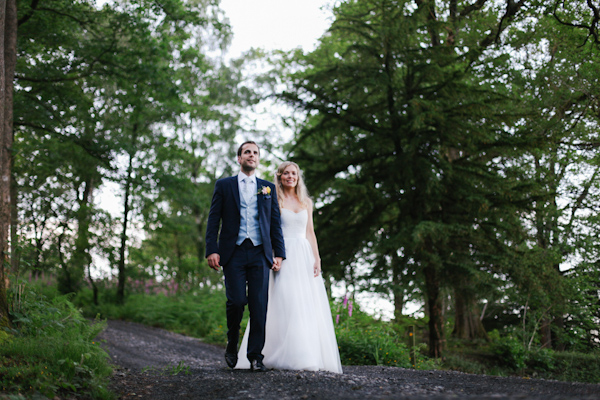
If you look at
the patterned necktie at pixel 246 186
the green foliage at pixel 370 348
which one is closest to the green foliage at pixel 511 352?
the green foliage at pixel 370 348

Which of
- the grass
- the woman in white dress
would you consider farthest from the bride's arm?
the grass

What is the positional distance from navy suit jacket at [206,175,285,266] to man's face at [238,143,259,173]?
0.59 feet

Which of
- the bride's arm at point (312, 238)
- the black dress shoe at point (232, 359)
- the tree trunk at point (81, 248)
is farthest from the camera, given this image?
the tree trunk at point (81, 248)

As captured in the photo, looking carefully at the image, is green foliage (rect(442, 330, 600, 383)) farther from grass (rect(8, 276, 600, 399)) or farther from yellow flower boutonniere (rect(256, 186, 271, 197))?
yellow flower boutonniere (rect(256, 186, 271, 197))

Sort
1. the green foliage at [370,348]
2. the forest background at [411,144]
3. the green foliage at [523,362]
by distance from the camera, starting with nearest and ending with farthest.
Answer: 1. the green foliage at [370,348]
2. the forest background at [411,144]
3. the green foliage at [523,362]

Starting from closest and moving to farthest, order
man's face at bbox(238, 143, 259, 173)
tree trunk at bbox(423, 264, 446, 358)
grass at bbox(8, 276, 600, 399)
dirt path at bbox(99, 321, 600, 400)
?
dirt path at bbox(99, 321, 600, 400) → grass at bbox(8, 276, 600, 399) → man's face at bbox(238, 143, 259, 173) → tree trunk at bbox(423, 264, 446, 358)

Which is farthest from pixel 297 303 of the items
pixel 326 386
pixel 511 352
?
pixel 511 352

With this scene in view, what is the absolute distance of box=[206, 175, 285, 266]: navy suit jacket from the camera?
16.4ft

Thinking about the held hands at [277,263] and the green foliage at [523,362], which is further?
the green foliage at [523,362]

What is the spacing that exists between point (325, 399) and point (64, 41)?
9.84 meters

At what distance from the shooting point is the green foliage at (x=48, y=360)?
3.75 meters

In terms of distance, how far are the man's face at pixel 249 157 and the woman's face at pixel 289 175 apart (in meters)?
0.86

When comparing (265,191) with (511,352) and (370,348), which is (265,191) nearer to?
(370,348)

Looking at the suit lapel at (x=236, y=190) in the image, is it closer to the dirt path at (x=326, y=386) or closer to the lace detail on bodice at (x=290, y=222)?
the lace detail on bodice at (x=290, y=222)
